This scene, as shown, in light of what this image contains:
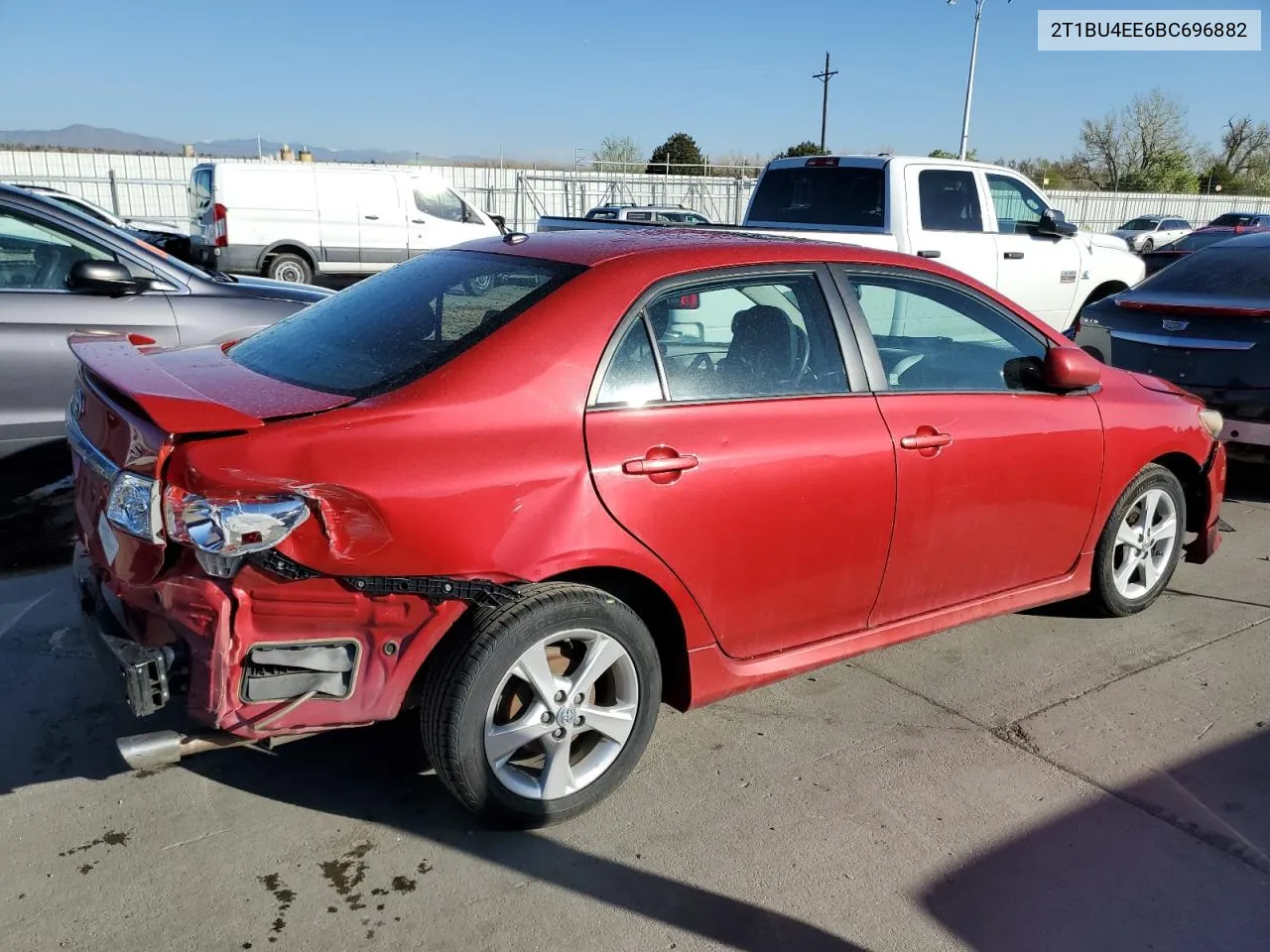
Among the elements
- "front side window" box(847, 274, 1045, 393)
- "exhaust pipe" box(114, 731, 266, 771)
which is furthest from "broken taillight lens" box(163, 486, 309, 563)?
"front side window" box(847, 274, 1045, 393)

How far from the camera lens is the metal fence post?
23.4 meters

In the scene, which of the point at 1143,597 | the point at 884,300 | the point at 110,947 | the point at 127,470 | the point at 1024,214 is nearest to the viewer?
the point at 110,947

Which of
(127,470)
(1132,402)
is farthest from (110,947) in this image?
(1132,402)

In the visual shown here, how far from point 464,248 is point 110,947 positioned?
91.7 inches

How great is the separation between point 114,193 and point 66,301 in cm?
2144

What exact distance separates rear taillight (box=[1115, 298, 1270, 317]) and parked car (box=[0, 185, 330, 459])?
5.14 metres

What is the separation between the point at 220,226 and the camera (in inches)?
597

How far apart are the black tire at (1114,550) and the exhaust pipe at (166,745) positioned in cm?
337

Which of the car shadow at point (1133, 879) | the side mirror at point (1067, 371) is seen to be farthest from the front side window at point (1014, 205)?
the car shadow at point (1133, 879)

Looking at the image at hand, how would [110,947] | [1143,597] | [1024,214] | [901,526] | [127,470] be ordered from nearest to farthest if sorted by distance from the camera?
[110,947]
[127,470]
[901,526]
[1143,597]
[1024,214]

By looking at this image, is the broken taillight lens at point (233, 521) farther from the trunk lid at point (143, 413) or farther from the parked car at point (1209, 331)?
the parked car at point (1209, 331)

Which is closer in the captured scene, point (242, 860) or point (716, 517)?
point (242, 860)

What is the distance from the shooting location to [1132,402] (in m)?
4.18

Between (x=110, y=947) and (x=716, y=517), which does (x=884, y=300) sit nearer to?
(x=716, y=517)
